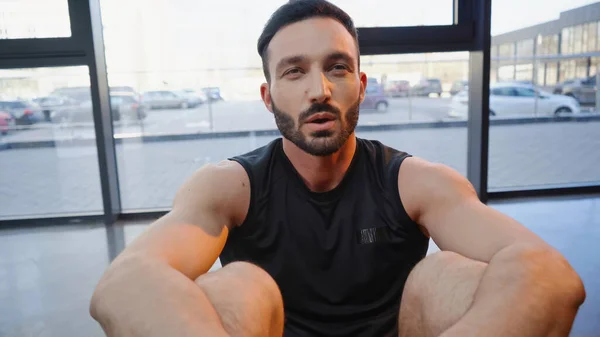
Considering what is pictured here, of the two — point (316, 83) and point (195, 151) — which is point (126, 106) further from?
point (316, 83)

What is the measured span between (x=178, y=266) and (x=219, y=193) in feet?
0.64

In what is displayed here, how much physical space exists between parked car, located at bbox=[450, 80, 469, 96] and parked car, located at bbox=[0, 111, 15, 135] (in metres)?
2.76

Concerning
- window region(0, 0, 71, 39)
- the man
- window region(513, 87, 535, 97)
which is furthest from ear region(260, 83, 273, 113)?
window region(513, 87, 535, 97)

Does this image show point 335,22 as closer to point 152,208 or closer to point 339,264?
point 339,264

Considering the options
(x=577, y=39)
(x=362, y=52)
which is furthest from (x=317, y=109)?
(x=577, y=39)

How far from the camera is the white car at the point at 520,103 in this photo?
3.13 metres

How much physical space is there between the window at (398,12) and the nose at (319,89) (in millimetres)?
1987

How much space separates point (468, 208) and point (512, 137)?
105 inches

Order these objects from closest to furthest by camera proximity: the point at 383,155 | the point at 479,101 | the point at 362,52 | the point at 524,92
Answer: the point at 383,155 → the point at 362,52 → the point at 479,101 → the point at 524,92

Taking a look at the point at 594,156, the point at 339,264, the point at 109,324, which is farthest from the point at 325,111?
the point at 594,156

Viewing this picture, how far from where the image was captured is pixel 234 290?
0.77 m

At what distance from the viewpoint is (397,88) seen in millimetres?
3117

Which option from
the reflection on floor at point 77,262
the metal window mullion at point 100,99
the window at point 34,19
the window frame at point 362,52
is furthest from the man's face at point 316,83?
the window at point 34,19

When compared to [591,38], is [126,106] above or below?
below
